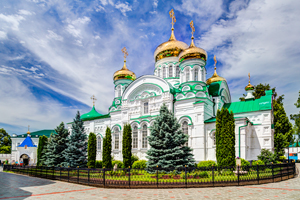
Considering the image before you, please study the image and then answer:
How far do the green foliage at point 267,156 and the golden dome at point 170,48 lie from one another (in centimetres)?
1235

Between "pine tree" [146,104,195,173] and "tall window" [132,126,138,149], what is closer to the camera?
"pine tree" [146,104,195,173]

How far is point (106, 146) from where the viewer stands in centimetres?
1900

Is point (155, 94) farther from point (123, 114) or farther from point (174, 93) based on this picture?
point (123, 114)

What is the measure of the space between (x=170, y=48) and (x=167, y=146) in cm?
1299

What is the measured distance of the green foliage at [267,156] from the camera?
53.7ft

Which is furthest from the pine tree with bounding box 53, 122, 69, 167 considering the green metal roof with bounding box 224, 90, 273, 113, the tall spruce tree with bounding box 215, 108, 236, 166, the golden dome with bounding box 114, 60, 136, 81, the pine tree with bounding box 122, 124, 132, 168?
the green metal roof with bounding box 224, 90, 273, 113

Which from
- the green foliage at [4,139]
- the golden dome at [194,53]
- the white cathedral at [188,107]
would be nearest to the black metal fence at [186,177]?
the white cathedral at [188,107]

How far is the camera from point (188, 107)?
19531mm

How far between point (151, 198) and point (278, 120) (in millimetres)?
22171

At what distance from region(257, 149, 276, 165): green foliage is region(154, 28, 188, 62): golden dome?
12.4 meters

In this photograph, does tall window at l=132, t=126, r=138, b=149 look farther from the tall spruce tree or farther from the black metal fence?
the black metal fence

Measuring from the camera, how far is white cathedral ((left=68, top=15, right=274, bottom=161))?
18219 millimetres

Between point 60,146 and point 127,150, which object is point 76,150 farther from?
point 127,150

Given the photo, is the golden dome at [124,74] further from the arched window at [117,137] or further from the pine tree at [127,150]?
the pine tree at [127,150]
